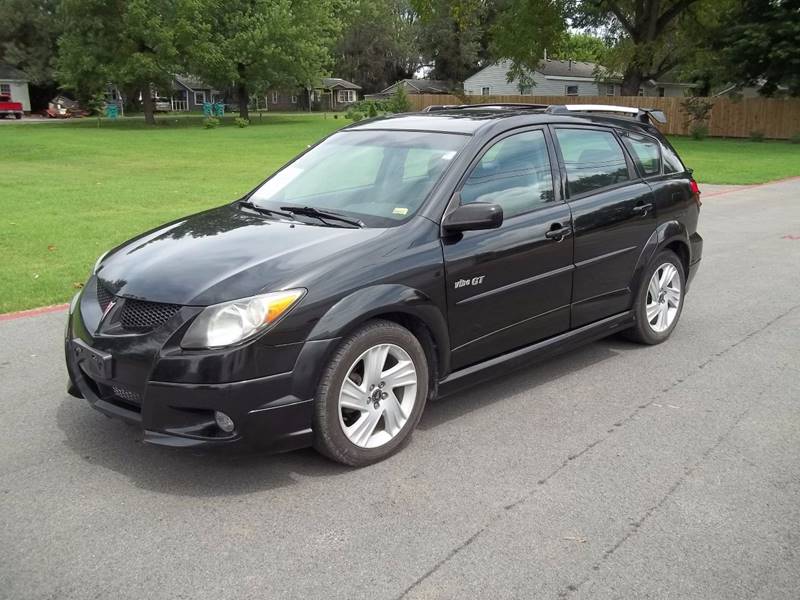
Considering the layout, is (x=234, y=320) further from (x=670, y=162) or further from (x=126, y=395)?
(x=670, y=162)

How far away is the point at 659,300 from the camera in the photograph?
6.19m

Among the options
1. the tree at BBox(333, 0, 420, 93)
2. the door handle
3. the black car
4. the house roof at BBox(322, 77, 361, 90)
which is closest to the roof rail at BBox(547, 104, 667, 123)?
the black car

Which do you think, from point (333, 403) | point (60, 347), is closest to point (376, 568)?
point (333, 403)

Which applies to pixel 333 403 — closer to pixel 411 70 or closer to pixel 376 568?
pixel 376 568

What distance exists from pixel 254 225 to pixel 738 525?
9.69 ft

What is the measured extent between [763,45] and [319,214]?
119 ft

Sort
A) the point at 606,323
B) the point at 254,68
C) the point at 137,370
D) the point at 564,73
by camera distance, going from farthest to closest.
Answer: the point at 564,73 → the point at 254,68 → the point at 606,323 → the point at 137,370

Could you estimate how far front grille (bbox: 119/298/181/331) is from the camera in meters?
3.76

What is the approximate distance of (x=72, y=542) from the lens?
3.39 m

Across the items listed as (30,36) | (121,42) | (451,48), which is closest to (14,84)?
(30,36)

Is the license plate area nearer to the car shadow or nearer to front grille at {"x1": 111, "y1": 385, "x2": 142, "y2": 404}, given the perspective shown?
front grille at {"x1": 111, "y1": 385, "x2": 142, "y2": 404}

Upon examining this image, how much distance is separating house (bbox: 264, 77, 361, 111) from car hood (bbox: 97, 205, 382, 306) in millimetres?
88907

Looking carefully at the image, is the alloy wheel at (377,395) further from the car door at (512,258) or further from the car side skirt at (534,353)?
the car door at (512,258)

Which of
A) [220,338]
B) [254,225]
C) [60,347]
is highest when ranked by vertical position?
[254,225]
